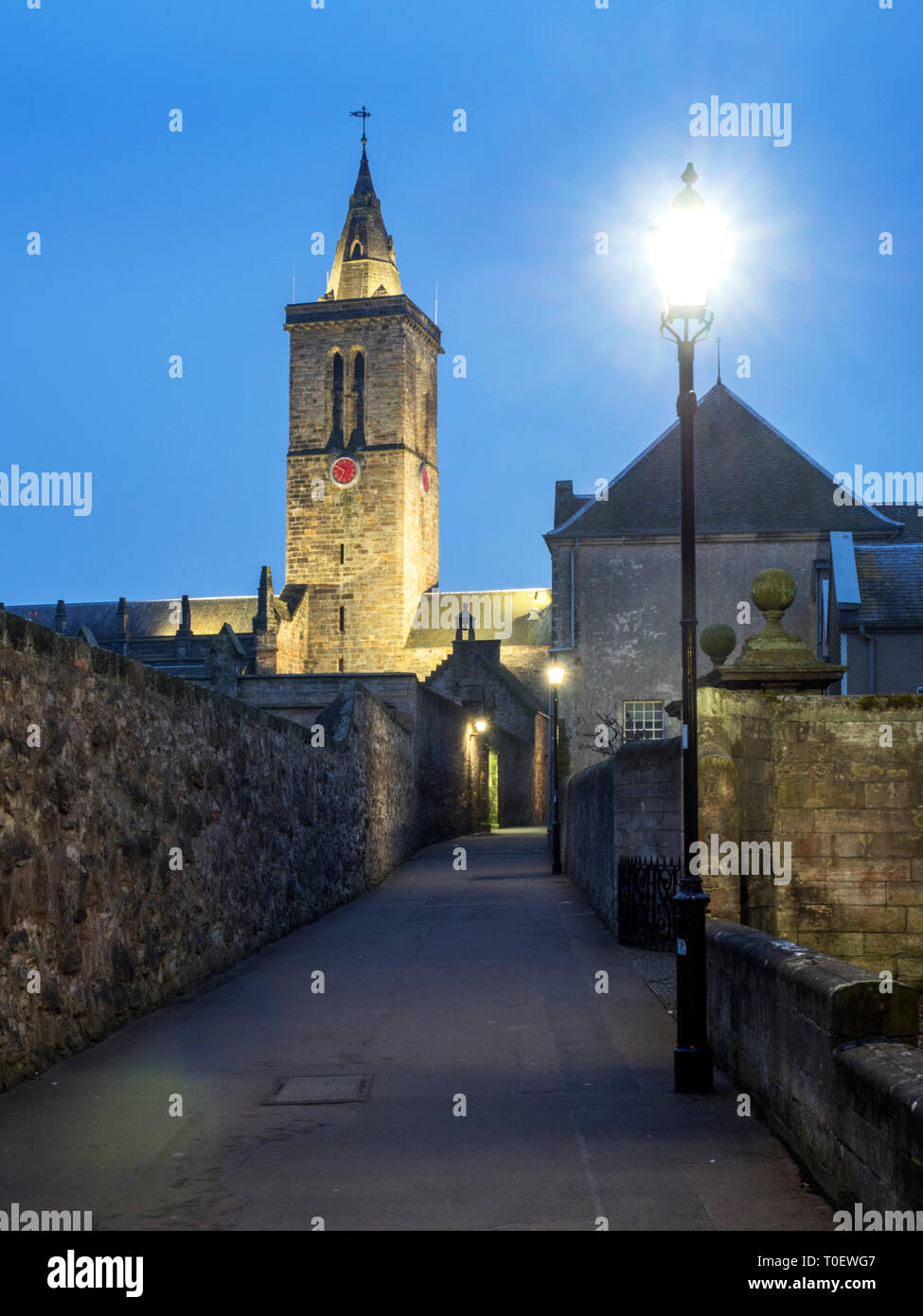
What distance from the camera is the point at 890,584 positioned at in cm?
2605

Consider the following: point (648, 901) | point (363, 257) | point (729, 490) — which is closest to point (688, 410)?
point (648, 901)

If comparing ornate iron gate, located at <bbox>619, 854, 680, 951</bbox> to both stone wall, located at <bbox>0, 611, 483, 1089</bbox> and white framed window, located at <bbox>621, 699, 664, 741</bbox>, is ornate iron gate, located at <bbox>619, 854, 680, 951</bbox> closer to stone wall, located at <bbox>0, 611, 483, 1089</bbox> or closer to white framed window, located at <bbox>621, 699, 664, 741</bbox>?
stone wall, located at <bbox>0, 611, 483, 1089</bbox>

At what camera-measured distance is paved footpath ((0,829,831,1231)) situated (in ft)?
16.8

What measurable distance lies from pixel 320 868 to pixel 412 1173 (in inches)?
447

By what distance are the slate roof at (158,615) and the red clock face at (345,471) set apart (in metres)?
13.2

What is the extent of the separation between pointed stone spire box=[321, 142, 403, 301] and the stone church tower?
2.34 meters

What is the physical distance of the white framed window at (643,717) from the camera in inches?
1241

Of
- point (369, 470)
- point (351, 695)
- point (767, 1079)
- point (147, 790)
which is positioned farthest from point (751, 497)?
point (369, 470)

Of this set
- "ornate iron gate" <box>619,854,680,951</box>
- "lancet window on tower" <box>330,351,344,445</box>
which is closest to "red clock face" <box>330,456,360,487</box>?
"lancet window on tower" <box>330,351,344,445</box>

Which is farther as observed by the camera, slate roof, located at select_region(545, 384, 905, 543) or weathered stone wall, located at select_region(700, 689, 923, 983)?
slate roof, located at select_region(545, 384, 905, 543)

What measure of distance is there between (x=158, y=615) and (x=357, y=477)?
779 inches

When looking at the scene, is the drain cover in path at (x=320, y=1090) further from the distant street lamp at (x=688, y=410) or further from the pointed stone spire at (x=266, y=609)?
the pointed stone spire at (x=266, y=609)

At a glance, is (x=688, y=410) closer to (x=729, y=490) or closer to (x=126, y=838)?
(x=126, y=838)
